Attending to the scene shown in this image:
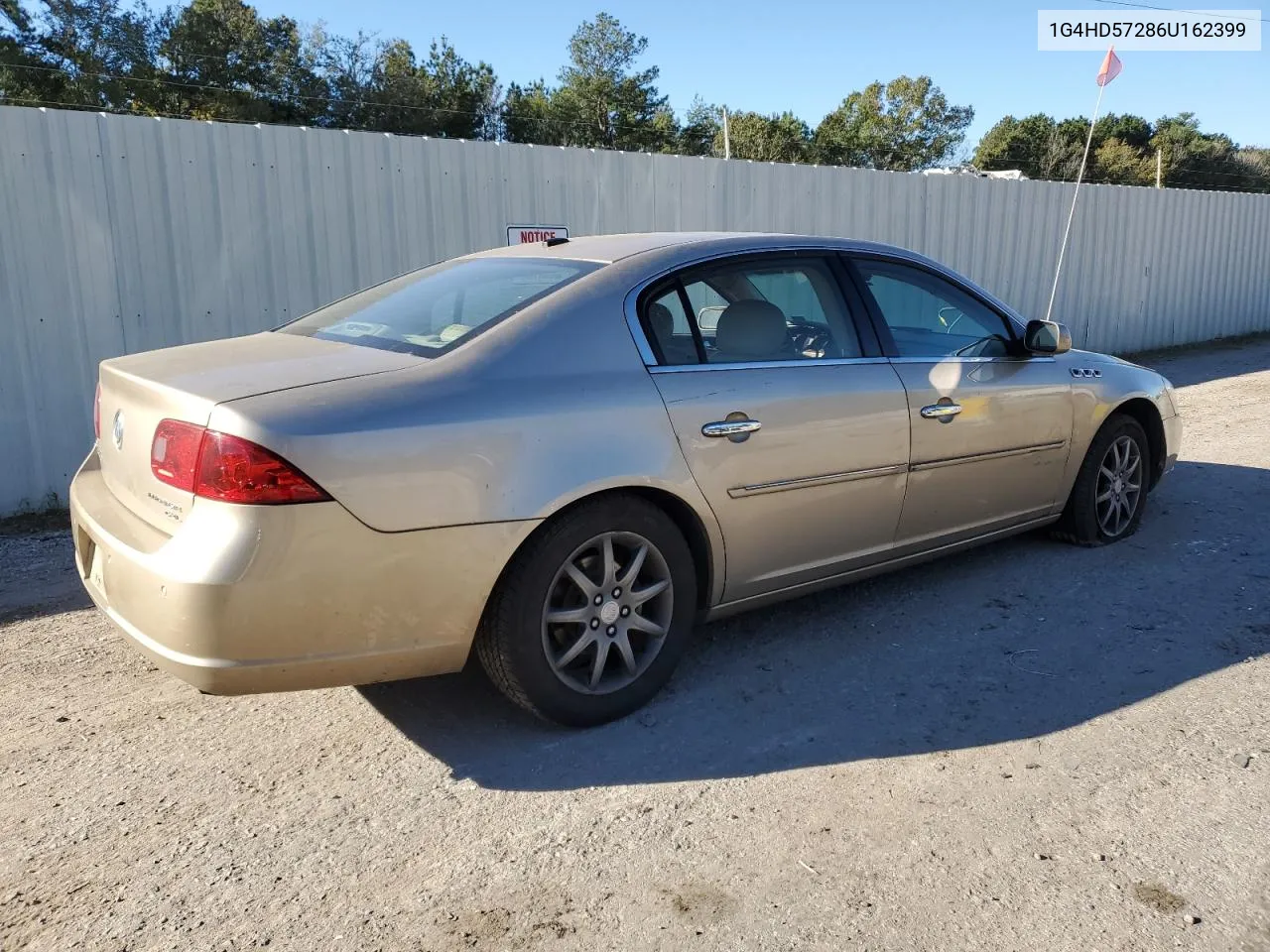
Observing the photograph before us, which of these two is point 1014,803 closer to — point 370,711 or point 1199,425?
point 370,711

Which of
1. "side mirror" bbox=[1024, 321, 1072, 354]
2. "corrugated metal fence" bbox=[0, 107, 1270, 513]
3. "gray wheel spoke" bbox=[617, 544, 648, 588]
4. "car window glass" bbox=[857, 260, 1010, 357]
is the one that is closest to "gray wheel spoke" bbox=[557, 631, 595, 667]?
"gray wheel spoke" bbox=[617, 544, 648, 588]

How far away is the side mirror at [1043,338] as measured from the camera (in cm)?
455

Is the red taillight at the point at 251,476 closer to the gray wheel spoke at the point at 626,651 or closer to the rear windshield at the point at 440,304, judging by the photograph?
the rear windshield at the point at 440,304

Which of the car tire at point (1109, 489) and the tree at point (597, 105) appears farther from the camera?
the tree at point (597, 105)

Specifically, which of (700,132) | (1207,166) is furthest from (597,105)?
(1207,166)

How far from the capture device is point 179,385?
2.91m

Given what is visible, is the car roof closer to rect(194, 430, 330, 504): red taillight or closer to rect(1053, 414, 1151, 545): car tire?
rect(194, 430, 330, 504): red taillight

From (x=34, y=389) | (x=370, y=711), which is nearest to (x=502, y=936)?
(x=370, y=711)

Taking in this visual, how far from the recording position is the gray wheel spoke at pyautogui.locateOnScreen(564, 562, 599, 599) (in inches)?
124

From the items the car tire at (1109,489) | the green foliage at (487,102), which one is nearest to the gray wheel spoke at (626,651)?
the car tire at (1109,489)

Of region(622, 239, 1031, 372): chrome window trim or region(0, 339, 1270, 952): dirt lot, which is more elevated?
region(622, 239, 1031, 372): chrome window trim

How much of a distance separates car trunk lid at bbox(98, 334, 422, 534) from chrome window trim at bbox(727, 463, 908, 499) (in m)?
1.22

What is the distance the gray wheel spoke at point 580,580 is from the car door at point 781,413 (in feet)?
1.70

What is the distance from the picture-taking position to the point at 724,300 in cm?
387
